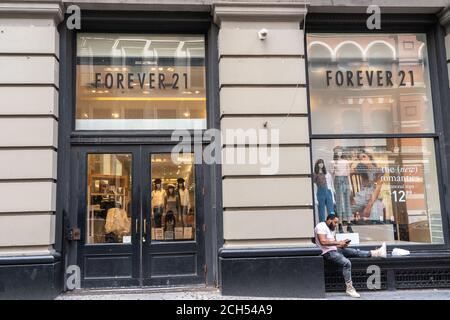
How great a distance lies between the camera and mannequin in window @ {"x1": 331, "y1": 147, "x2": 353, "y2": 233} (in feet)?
29.3

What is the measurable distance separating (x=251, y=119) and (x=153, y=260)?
320 cm

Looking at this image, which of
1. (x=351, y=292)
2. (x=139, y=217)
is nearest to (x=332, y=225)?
(x=351, y=292)

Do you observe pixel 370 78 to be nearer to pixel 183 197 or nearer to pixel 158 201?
pixel 183 197

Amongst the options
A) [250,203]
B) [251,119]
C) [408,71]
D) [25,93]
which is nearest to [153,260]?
[250,203]

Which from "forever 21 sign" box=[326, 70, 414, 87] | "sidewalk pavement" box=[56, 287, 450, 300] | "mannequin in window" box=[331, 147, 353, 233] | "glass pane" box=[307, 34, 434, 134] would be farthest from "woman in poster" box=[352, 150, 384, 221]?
"sidewalk pavement" box=[56, 287, 450, 300]

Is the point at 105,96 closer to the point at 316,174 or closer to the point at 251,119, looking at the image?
the point at 251,119

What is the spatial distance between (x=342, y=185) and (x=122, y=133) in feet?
14.7

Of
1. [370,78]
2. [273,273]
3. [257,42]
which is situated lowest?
[273,273]

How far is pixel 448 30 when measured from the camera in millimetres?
8922

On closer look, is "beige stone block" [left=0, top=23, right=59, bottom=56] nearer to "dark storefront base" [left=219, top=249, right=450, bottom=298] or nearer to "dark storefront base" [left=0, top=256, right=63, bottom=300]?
"dark storefront base" [left=0, top=256, right=63, bottom=300]

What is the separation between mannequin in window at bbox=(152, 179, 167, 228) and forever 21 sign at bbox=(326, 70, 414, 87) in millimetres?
4172

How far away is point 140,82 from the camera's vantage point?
898cm

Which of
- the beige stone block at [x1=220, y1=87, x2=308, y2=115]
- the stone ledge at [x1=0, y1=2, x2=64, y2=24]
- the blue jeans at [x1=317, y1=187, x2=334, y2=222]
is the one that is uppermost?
the stone ledge at [x1=0, y1=2, x2=64, y2=24]

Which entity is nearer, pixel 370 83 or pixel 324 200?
pixel 324 200
